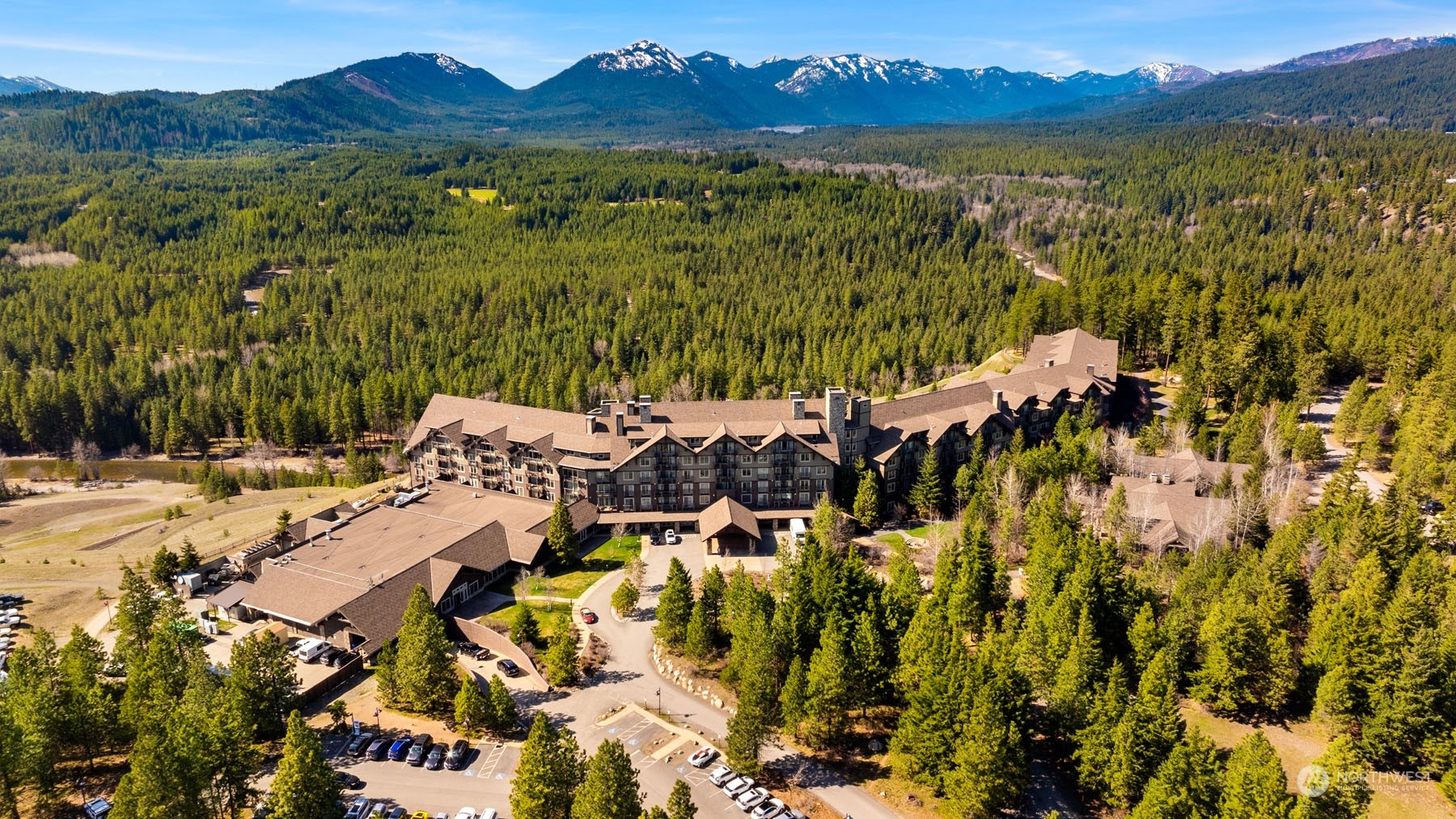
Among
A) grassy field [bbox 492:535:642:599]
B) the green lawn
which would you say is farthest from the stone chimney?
the green lawn

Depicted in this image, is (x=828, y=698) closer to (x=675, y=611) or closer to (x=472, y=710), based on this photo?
(x=675, y=611)

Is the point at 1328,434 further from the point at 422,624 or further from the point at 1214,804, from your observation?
the point at 422,624

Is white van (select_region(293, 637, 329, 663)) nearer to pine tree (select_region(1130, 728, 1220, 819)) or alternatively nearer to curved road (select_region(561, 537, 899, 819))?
curved road (select_region(561, 537, 899, 819))

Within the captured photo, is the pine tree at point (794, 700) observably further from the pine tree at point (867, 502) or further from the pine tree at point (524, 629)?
the pine tree at point (867, 502)

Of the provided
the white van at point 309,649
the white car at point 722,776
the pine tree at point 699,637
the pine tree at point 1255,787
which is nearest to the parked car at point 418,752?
the white van at point 309,649

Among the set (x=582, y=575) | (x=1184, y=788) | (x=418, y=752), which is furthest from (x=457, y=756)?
(x=1184, y=788)
